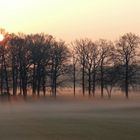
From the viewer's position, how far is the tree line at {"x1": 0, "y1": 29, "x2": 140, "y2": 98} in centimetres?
8906

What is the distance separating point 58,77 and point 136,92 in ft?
55.3

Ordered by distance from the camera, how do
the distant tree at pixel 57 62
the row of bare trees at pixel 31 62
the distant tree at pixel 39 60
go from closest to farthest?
the row of bare trees at pixel 31 62 → the distant tree at pixel 39 60 → the distant tree at pixel 57 62

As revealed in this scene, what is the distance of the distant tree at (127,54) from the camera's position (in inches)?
3514

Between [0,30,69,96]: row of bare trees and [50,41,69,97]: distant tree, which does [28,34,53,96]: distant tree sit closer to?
[0,30,69,96]: row of bare trees

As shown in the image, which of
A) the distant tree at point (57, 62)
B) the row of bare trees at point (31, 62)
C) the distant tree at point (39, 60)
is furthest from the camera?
the distant tree at point (57, 62)

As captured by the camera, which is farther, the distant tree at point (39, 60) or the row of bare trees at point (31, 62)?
the distant tree at point (39, 60)

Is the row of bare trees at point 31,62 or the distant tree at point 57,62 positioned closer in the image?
the row of bare trees at point 31,62

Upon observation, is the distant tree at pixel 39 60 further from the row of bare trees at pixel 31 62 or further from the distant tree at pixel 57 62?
the distant tree at pixel 57 62

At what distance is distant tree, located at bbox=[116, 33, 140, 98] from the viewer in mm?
89250

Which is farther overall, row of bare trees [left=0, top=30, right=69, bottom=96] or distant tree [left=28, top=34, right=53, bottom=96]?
distant tree [left=28, top=34, right=53, bottom=96]

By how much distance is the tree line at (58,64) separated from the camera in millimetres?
89062

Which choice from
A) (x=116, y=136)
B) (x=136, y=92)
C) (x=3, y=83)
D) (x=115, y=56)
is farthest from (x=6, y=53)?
(x=116, y=136)

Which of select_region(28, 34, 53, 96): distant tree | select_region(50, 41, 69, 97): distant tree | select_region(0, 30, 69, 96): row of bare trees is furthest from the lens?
select_region(50, 41, 69, 97): distant tree

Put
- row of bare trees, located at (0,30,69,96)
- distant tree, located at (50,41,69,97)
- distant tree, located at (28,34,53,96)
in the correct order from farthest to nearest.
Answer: distant tree, located at (50,41,69,97)
distant tree, located at (28,34,53,96)
row of bare trees, located at (0,30,69,96)
